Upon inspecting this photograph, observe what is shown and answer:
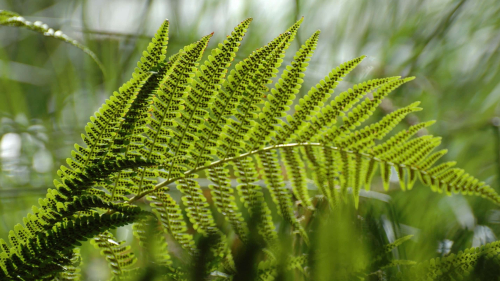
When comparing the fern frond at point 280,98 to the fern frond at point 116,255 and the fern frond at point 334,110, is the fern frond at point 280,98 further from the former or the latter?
the fern frond at point 116,255

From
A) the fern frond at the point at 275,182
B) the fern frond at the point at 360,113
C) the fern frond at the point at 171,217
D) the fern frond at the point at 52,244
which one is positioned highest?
the fern frond at the point at 360,113

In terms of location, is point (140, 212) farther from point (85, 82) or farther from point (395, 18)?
point (395, 18)

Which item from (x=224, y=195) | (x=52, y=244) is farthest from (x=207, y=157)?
(x=52, y=244)

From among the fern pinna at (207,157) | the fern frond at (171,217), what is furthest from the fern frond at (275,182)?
the fern frond at (171,217)

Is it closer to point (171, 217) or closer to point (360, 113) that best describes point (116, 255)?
point (171, 217)

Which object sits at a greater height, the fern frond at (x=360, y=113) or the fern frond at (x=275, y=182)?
the fern frond at (x=360, y=113)

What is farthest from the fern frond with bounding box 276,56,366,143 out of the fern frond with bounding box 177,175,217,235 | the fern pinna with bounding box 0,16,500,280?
the fern frond with bounding box 177,175,217,235

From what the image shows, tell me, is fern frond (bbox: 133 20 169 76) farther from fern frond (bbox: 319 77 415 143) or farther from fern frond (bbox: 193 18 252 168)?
fern frond (bbox: 319 77 415 143)

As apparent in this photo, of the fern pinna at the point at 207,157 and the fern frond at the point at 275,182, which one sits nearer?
the fern pinna at the point at 207,157
